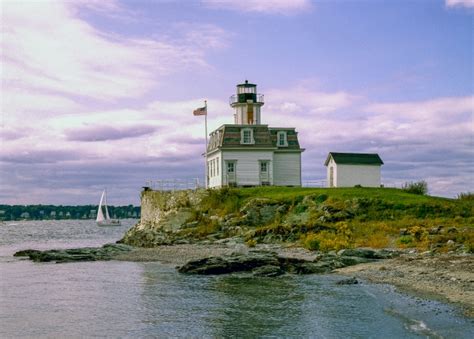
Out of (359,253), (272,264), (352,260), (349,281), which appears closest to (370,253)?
(359,253)

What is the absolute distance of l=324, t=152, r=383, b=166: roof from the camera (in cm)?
5523

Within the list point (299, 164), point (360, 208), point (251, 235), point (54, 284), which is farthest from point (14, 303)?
point (299, 164)

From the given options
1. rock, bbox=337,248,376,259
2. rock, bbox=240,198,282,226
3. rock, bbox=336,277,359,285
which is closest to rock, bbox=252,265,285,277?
rock, bbox=336,277,359,285

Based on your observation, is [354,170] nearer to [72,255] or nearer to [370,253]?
[370,253]

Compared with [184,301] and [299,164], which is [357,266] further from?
[299,164]

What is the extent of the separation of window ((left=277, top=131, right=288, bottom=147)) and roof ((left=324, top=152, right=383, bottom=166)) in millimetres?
4898

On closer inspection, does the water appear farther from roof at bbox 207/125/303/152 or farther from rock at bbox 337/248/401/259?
roof at bbox 207/125/303/152

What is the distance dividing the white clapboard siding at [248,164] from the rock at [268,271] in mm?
27854

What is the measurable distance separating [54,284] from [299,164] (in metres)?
35.0

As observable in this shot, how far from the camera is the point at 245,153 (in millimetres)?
56094

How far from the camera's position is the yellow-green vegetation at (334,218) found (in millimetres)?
35375

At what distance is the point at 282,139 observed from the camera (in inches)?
2331

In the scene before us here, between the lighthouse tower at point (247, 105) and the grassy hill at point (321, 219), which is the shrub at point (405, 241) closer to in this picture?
the grassy hill at point (321, 219)

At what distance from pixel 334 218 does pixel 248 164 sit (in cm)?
1540
